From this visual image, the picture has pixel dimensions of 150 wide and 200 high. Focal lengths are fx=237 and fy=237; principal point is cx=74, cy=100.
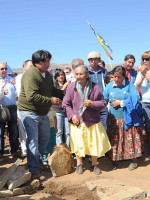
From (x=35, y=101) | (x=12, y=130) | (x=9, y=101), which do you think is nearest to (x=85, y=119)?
(x=35, y=101)

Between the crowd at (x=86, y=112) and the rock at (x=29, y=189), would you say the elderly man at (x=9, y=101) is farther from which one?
the rock at (x=29, y=189)

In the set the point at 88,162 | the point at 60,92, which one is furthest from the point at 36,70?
the point at 88,162

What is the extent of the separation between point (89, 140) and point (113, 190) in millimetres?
1118

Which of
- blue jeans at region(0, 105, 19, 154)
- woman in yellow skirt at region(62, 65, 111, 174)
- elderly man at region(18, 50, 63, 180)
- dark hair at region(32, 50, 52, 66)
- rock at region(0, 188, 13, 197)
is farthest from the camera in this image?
blue jeans at region(0, 105, 19, 154)

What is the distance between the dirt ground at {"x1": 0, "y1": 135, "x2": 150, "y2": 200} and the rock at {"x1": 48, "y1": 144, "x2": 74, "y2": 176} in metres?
0.10

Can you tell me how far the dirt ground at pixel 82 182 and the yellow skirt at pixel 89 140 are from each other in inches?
17.2

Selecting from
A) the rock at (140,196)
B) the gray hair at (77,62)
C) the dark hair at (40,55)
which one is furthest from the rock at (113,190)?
the gray hair at (77,62)

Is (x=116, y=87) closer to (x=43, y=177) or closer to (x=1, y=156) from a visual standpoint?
(x=43, y=177)

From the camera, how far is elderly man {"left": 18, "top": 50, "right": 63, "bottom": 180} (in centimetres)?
384

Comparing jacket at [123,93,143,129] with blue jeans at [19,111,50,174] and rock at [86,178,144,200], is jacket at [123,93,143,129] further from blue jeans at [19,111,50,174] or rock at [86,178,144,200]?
blue jeans at [19,111,50,174]

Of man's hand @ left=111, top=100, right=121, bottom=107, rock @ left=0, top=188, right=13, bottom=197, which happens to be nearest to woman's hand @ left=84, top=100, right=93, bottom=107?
man's hand @ left=111, top=100, right=121, bottom=107

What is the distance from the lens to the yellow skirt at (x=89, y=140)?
4.42 meters

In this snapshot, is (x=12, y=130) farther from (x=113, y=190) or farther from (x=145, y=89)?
(x=145, y=89)

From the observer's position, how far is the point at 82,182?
4.11 m
